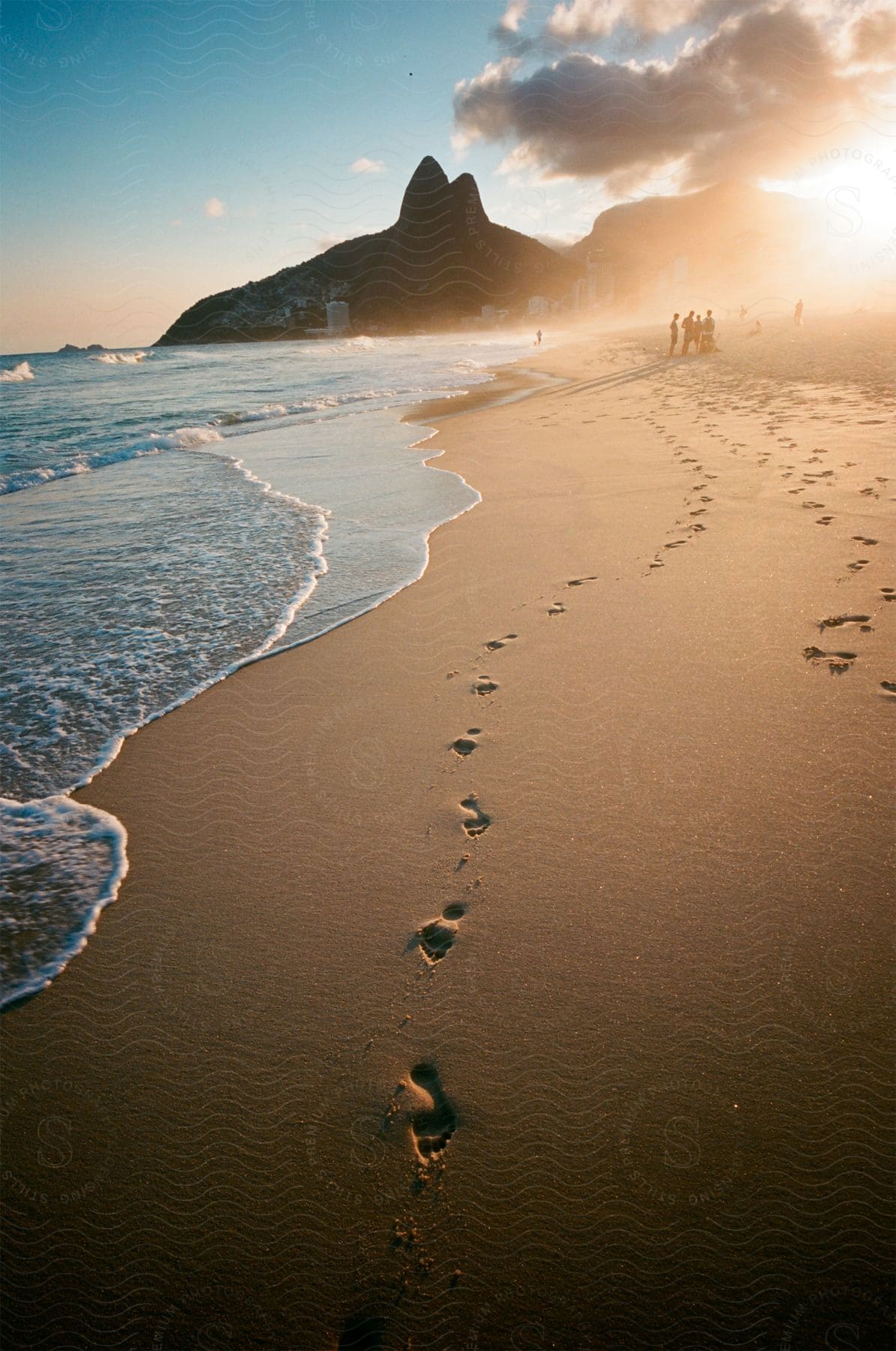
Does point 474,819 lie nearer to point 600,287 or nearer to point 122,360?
point 122,360

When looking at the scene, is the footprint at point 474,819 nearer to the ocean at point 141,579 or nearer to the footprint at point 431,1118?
the footprint at point 431,1118

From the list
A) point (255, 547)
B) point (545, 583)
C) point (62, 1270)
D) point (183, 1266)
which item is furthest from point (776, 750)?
point (255, 547)

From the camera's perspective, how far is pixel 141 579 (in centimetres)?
661

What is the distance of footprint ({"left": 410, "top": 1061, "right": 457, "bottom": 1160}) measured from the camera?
6.31ft

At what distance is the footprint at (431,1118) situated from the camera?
192cm

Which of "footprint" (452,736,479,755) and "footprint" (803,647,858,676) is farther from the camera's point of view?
"footprint" (803,647,858,676)

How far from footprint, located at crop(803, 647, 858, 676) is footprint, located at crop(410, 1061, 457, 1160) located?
3.25 metres

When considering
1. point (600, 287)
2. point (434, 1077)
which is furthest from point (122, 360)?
point (600, 287)

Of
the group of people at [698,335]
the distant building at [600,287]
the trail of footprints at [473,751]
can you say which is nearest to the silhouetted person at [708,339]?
the group of people at [698,335]

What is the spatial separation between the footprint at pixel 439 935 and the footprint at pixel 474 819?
16.9 inches

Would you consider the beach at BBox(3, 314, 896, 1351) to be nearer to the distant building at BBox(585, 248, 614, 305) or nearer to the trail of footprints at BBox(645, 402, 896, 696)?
the trail of footprints at BBox(645, 402, 896, 696)

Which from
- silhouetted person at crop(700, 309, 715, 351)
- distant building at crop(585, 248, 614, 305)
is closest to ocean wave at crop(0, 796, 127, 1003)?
silhouetted person at crop(700, 309, 715, 351)

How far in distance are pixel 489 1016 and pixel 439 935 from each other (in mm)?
394

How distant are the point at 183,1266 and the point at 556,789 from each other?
2.17 metres
